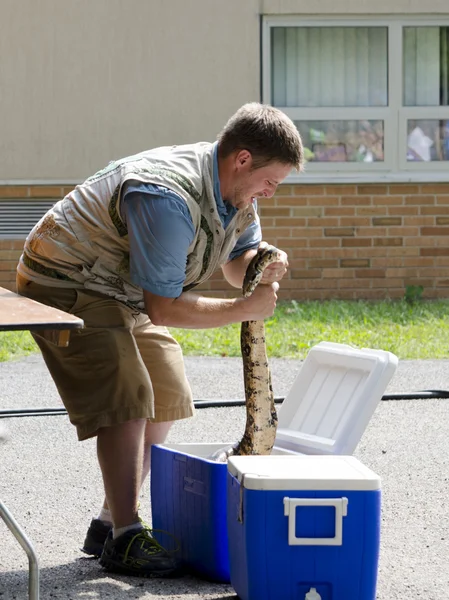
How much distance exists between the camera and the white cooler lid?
3.26m

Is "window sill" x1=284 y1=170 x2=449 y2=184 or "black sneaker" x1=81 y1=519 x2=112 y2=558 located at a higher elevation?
"window sill" x1=284 y1=170 x2=449 y2=184

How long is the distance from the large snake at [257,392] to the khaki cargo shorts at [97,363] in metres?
0.41

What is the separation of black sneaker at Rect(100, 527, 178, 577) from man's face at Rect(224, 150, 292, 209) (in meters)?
1.23

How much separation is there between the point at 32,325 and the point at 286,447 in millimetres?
1716

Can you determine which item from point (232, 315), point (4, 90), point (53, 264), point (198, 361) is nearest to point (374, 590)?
point (232, 315)

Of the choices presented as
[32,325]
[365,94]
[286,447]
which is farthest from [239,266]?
[365,94]

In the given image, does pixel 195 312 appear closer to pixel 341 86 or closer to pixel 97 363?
pixel 97 363

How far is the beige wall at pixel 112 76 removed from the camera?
35.7 ft

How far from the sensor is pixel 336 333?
9102mm

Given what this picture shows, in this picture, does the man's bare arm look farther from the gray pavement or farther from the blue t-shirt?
the gray pavement

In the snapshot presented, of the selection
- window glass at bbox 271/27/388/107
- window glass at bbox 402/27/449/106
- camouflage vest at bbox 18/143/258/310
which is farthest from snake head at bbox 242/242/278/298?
window glass at bbox 402/27/449/106

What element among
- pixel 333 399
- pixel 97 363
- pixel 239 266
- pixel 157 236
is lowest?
pixel 333 399

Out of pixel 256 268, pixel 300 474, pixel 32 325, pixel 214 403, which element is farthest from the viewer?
pixel 214 403

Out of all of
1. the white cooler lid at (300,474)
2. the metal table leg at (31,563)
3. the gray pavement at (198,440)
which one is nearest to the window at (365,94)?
the gray pavement at (198,440)
